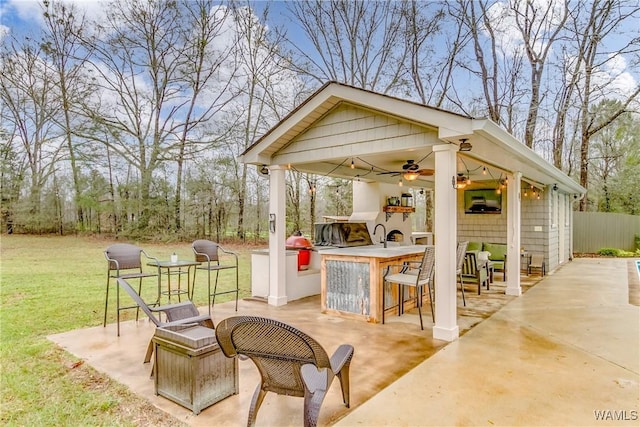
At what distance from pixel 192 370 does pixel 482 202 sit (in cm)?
945

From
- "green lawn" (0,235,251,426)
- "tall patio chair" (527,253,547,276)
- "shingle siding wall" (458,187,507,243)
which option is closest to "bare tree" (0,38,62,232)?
"green lawn" (0,235,251,426)

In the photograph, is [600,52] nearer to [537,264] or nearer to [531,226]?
[531,226]

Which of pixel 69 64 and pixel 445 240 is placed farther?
pixel 69 64

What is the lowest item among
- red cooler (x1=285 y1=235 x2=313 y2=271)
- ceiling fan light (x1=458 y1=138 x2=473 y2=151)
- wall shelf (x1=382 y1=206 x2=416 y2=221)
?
red cooler (x1=285 y1=235 x2=313 y2=271)

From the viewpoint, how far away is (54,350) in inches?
149

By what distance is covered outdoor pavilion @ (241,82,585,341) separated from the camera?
4262 millimetres

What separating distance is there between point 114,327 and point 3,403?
194 centimetres

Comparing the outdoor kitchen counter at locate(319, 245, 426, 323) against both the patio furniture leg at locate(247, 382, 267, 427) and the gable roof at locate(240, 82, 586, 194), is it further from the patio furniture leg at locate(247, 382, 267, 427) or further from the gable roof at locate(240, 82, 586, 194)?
the patio furniture leg at locate(247, 382, 267, 427)

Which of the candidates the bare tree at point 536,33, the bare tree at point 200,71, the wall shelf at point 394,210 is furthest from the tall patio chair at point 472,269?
the bare tree at point 200,71

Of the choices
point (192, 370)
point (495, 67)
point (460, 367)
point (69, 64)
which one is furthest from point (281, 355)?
point (495, 67)

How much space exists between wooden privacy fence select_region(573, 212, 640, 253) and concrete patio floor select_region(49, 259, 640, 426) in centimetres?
1084

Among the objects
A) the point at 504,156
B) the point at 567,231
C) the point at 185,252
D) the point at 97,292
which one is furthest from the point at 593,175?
the point at 97,292

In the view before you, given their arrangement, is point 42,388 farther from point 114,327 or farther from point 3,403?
point 114,327

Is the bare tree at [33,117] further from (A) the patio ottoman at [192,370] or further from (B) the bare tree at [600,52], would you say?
(B) the bare tree at [600,52]
